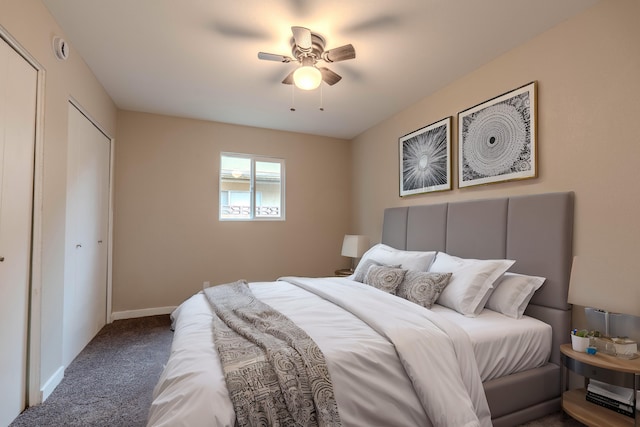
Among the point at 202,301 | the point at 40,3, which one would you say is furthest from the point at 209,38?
the point at 202,301

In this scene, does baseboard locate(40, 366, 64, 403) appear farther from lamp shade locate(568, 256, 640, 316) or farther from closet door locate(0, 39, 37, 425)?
lamp shade locate(568, 256, 640, 316)

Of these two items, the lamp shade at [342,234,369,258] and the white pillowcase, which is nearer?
the white pillowcase

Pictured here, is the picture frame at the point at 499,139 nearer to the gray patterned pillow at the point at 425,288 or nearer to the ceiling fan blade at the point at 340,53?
the gray patterned pillow at the point at 425,288

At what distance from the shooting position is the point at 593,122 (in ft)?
6.39

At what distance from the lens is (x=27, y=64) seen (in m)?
1.88

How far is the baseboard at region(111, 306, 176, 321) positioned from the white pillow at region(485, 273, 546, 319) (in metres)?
3.72

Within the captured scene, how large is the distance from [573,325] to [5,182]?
143 inches

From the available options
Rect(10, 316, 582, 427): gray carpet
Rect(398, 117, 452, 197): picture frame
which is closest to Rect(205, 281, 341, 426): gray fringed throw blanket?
Rect(10, 316, 582, 427): gray carpet

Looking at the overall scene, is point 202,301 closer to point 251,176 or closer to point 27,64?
point 27,64

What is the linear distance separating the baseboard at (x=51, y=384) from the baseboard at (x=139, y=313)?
4.68ft

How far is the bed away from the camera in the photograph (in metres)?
1.31

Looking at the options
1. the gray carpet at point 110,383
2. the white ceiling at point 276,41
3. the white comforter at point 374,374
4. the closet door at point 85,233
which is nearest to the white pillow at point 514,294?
the white comforter at point 374,374

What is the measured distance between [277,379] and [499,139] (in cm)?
248

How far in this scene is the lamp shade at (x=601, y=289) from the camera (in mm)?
1520
